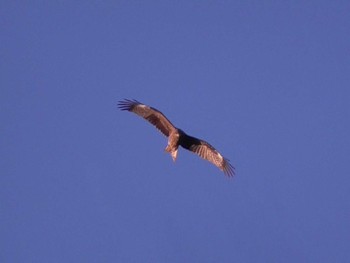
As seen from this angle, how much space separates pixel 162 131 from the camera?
3338 centimetres

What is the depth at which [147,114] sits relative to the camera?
33281 millimetres

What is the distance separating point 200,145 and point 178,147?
0.75 metres

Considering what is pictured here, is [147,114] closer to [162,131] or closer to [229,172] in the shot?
[162,131]

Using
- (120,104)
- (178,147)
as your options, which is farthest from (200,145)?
(120,104)

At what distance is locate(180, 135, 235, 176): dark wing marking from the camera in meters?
33.7

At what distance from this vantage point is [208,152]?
34031mm

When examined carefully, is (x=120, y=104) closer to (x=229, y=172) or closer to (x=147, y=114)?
(x=147, y=114)

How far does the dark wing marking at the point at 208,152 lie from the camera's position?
1328 inches

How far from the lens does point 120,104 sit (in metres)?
33.2

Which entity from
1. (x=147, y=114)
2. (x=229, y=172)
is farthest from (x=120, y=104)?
(x=229, y=172)

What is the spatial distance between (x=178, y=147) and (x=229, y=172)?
1.79m

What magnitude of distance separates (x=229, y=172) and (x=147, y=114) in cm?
318

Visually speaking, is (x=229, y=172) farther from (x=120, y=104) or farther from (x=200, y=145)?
(x=120, y=104)

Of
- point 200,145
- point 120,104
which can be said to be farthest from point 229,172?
point 120,104
